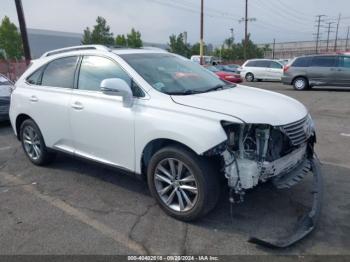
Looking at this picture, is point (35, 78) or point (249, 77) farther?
point (249, 77)

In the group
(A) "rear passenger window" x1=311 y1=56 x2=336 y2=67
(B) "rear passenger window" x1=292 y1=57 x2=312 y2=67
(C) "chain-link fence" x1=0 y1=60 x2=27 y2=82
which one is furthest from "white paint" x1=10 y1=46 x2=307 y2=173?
(C) "chain-link fence" x1=0 y1=60 x2=27 y2=82

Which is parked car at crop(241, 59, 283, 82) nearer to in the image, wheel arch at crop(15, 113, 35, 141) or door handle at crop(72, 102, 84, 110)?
wheel arch at crop(15, 113, 35, 141)

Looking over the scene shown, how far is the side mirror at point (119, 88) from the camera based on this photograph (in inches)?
143

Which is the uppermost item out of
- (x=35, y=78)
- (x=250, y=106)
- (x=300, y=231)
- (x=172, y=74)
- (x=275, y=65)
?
(x=172, y=74)

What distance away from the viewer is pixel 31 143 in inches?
215

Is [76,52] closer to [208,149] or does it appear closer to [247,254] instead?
[208,149]

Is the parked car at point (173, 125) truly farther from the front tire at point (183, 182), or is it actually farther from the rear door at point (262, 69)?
the rear door at point (262, 69)

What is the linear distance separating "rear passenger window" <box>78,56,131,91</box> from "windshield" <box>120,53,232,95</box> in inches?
6.6

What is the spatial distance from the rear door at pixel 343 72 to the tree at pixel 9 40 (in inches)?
1641

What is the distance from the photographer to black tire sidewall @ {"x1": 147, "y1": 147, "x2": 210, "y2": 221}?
10.8 ft

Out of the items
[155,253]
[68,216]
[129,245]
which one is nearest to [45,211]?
[68,216]

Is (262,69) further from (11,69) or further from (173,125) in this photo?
(173,125)

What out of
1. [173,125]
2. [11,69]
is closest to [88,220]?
[173,125]

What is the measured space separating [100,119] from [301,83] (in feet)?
47.9
